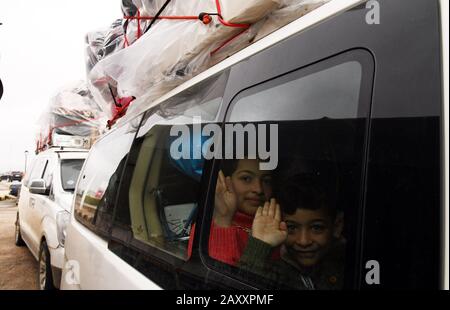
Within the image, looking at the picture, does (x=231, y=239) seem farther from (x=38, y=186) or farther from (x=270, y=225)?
(x=38, y=186)

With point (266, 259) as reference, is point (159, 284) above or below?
below

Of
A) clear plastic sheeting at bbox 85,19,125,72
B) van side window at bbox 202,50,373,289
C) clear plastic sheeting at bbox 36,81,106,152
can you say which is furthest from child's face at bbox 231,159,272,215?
clear plastic sheeting at bbox 36,81,106,152

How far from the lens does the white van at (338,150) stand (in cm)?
74

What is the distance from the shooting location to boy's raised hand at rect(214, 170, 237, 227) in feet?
4.22

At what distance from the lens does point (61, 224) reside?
3898mm

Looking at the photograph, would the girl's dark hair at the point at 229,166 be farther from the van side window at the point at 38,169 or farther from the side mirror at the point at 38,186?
the van side window at the point at 38,169

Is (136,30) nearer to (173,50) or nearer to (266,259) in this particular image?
(173,50)

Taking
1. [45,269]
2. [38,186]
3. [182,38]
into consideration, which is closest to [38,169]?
[38,186]

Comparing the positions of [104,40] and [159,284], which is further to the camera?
[104,40]

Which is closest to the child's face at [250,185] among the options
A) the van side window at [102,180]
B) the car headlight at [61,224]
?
the van side window at [102,180]

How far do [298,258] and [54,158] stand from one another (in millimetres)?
5097

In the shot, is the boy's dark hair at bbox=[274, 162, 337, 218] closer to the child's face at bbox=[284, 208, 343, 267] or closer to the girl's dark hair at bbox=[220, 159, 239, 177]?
the child's face at bbox=[284, 208, 343, 267]
